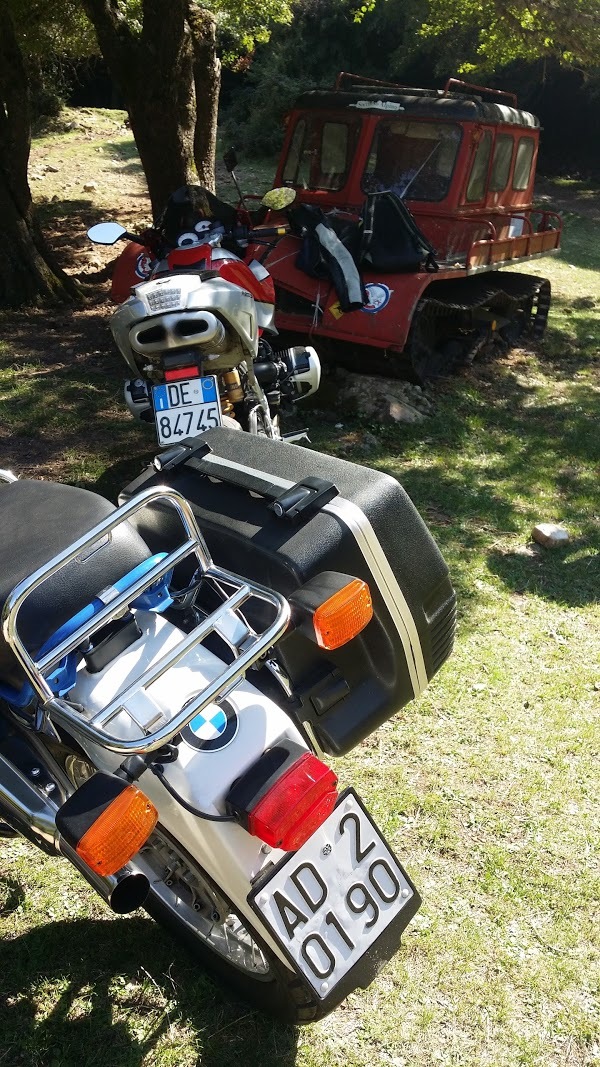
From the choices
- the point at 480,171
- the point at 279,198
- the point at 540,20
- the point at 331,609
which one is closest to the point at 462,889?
the point at 331,609

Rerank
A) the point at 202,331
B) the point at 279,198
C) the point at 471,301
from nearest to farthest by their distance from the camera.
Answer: the point at 202,331, the point at 279,198, the point at 471,301

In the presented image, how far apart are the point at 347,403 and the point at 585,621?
9.41 feet

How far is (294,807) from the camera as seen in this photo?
63.4 inches

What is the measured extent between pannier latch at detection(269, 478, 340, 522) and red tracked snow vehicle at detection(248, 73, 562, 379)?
4.05 m

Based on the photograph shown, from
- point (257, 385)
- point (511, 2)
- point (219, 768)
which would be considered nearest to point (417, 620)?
point (219, 768)

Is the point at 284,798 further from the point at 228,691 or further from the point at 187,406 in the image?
the point at 187,406

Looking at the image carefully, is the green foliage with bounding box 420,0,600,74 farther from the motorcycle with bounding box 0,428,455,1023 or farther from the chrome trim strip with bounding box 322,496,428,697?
the chrome trim strip with bounding box 322,496,428,697

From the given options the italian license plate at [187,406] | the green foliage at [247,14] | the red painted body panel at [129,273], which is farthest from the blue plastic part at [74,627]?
the green foliage at [247,14]

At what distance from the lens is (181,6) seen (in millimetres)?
7070

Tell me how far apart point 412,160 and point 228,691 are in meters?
6.27

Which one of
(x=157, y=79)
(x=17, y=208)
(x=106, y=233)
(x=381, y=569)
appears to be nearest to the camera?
(x=381, y=569)

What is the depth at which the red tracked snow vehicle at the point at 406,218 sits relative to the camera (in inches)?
241

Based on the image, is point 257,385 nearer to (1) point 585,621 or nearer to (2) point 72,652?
(1) point 585,621

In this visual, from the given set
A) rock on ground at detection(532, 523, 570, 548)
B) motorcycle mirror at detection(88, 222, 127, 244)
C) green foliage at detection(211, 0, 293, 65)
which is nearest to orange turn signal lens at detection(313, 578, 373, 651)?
rock on ground at detection(532, 523, 570, 548)
